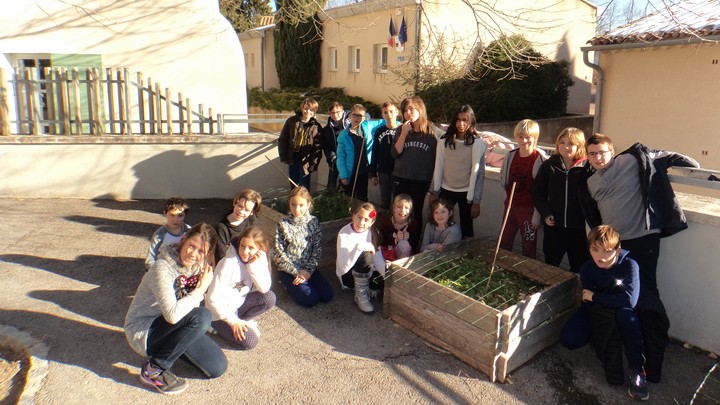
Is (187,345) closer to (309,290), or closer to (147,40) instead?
(309,290)

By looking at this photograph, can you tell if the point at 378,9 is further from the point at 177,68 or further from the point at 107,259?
the point at 107,259

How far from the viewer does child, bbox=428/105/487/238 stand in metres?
5.32

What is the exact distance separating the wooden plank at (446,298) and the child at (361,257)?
395mm

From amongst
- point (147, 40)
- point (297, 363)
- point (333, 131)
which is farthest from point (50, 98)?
point (297, 363)

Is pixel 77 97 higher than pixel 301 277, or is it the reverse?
pixel 77 97

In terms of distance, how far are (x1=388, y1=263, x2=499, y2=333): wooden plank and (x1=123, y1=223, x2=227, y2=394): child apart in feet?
4.91

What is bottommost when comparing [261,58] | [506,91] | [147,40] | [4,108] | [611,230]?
[611,230]

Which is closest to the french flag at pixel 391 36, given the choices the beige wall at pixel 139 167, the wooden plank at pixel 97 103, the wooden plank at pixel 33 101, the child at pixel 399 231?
the beige wall at pixel 139 167

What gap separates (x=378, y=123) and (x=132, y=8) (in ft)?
19.4

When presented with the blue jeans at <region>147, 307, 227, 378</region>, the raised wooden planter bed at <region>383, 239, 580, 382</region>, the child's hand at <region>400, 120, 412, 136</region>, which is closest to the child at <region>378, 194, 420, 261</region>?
the raised wooden planter bed at <region>383, 239, 580, 382</region>

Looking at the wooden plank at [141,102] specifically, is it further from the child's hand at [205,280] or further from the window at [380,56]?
the window at [380,56]

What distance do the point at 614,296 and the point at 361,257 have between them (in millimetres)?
2079

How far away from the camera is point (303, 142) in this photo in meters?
7.31

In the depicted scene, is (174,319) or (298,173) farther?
(298,173)
